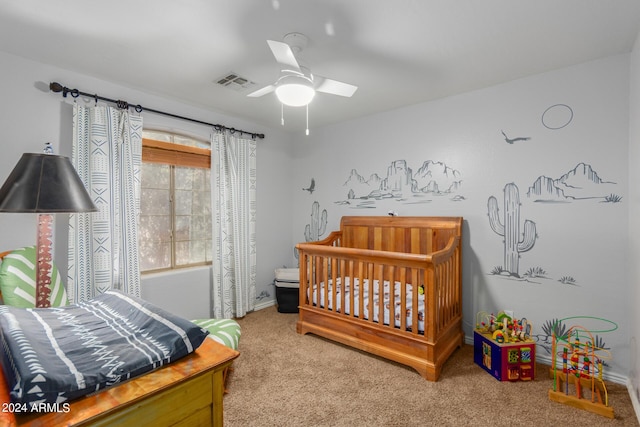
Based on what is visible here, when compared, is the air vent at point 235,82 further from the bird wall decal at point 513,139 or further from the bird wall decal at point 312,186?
the bird wall decal at point 513,139

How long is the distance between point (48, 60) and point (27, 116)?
0.43 metres

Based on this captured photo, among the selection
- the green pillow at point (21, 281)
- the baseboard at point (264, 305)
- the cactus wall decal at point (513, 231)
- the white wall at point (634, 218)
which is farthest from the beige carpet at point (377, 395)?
the green pillow at point (21, 281)

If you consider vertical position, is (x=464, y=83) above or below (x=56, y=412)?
above

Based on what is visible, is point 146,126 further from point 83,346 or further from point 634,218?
point 634,218

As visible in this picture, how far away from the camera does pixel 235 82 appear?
2570 mm

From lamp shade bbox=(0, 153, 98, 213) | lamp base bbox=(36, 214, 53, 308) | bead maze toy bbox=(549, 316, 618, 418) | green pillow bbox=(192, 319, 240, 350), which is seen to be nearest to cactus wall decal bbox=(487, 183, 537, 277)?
bead maze toy bbox=(549, 316, 618, 418)

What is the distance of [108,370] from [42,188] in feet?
3.92

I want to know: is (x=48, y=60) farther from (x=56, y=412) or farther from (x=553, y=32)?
(x=553, y=32)

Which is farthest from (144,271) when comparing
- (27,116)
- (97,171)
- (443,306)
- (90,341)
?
(443,306)

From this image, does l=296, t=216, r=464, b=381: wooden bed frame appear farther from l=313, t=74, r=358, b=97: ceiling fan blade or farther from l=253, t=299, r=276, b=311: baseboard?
l=313, t=74, r=358, b=97: ceiling fan blade

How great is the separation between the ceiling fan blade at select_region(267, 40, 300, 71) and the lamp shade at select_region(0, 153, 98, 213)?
1277 mm

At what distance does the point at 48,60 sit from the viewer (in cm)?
223

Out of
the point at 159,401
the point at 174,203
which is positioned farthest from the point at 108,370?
the point at 174,203

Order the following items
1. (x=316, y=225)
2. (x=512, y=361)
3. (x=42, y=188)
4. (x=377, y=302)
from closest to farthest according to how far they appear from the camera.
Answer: (x=42, y=188) → (x=512, y=361) → (x=377, y=302) → (x=316, y=225)
